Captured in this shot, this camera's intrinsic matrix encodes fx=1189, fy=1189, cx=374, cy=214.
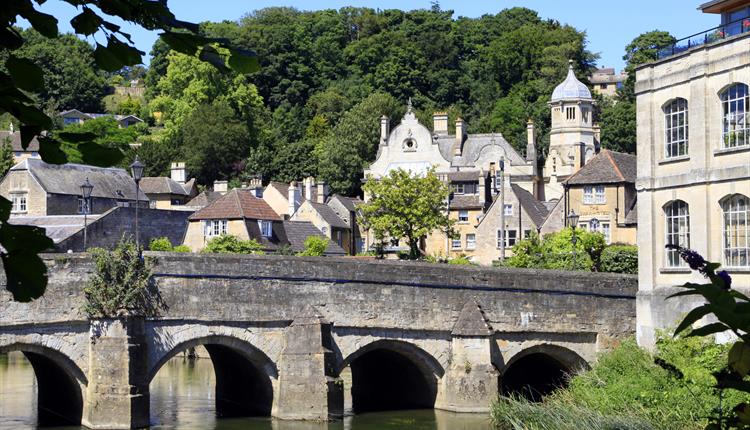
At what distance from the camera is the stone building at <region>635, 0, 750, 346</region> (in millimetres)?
30672

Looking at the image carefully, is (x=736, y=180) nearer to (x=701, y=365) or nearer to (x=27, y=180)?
(x=701, y=365)

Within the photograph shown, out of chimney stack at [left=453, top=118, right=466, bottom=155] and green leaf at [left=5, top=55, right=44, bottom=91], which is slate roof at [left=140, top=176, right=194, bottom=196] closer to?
chimney stack at [left=453, top=118, right=466, bottom=155]

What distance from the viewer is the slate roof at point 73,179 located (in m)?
63.2

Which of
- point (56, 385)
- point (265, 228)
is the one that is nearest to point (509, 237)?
point (265, 228)

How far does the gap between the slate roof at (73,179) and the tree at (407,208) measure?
1375 centimetres

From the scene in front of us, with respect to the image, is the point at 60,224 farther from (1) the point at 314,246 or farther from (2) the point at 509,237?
(2) the point at 509,237

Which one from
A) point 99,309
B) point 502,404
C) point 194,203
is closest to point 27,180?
point 194,203

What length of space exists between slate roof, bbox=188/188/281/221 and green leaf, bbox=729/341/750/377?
52.3 m

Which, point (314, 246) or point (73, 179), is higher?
point (73, 179)

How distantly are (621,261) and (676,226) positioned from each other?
1326 centimetres

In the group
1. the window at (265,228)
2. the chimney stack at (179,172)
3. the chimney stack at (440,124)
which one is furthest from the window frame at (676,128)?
the chimney stack at (440,124)

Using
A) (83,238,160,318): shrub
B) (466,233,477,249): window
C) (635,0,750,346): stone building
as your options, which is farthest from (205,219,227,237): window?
(635,0,750,346): stone building

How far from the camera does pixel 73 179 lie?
65000 millimetres

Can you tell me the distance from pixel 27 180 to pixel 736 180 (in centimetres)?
4228
